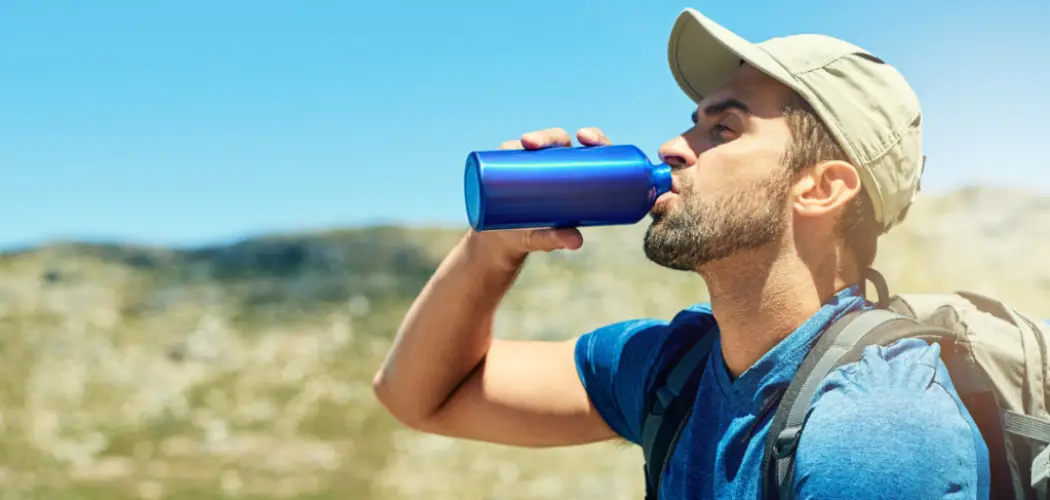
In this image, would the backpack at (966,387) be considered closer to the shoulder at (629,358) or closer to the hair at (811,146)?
the shoulder at (629,358)

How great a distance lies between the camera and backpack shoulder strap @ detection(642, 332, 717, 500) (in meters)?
3.17

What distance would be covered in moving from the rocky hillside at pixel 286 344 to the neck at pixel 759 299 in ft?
28.0

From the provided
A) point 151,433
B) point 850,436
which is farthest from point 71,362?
point 850,436

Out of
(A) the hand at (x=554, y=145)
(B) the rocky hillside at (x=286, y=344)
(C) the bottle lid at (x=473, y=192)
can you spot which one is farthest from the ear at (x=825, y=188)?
(B) the rocky hillside at (x=286, y=344)

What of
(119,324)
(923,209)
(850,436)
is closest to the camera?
(850,436)

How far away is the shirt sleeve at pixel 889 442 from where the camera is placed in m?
2.43

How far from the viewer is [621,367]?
3.66m

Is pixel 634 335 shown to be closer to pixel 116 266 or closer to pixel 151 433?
pixel 151 433

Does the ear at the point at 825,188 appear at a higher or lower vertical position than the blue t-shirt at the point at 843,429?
higher

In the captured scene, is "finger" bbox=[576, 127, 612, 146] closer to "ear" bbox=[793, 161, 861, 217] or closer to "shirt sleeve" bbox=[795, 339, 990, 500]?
"ear" bbox=[793, 161, 861, 217]

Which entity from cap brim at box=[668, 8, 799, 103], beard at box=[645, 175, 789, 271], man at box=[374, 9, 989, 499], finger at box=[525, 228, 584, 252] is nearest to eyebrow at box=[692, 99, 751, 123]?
man at box=[374, 9, 989, 499]

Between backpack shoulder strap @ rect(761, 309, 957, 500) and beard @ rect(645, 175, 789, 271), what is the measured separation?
0.42 metres

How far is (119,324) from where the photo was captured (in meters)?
16.8

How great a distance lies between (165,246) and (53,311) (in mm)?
3511
